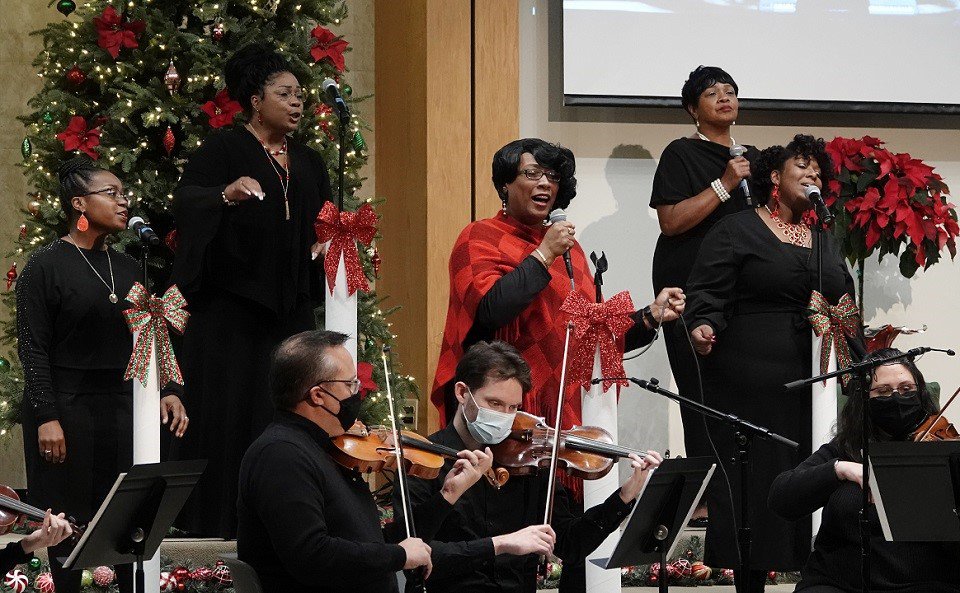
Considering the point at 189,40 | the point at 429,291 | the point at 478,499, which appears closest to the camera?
the point at 478,499

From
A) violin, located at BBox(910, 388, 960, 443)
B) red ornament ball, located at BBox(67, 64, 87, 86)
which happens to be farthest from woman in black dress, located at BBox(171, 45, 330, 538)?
violin, located at BBox(910, 388, 960, 443)

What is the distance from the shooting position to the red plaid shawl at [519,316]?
4.44 m

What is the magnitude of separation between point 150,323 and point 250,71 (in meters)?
1.02

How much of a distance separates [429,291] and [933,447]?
364cm

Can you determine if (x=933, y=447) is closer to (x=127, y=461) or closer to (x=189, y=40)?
(x=127, y=461)

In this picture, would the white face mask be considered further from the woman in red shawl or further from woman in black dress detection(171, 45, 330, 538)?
woman in black dress detection(171, 45, 330, 538)

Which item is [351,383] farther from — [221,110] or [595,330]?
[221,110]

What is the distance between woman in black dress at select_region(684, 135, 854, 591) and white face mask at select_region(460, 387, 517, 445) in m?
1.42

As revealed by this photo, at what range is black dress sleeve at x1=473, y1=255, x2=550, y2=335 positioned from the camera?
14.3 ft

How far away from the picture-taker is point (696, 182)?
5.73 meters

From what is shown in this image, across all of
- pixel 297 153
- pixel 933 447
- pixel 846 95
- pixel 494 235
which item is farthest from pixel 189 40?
pixel 933 447

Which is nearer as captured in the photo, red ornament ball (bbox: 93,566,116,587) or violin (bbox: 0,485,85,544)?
violin (bbox: 0,485,85,544)

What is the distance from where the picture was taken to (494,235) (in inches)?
182

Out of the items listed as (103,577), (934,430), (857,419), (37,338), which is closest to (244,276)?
(37,338)
